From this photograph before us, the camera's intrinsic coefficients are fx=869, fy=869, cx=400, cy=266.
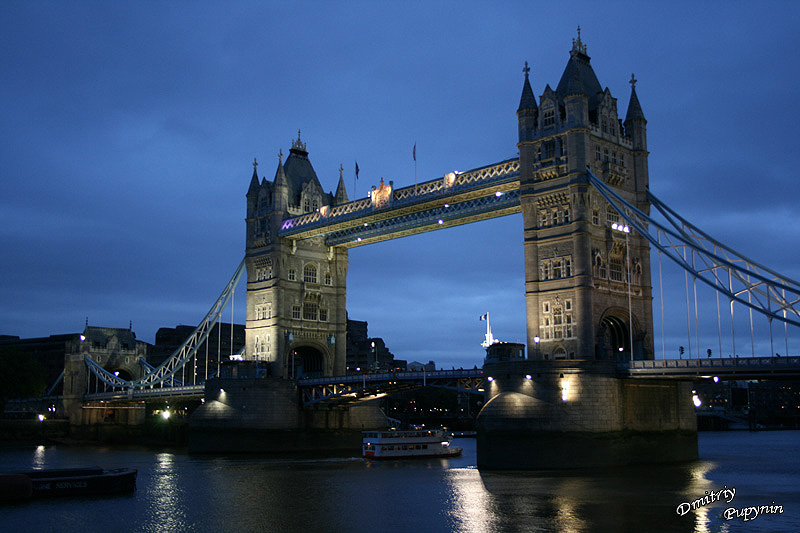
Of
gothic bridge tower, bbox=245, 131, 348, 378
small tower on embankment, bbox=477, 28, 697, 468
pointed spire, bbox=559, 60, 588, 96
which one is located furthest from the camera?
gothic bridge tower, bbox=245, 131, 348, 378

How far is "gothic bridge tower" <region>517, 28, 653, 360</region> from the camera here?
5788 centimetres

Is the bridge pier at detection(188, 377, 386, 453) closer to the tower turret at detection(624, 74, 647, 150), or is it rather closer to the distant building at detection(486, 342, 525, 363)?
the distant building at detection(486, 342, 525, 363)

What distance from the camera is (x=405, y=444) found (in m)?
72.1

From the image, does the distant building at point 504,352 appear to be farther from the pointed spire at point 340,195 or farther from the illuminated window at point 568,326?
the pointed spire at point 340,195

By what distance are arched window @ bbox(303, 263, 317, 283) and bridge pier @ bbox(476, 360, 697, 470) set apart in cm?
3178

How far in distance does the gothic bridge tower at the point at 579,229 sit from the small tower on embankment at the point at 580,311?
7cm

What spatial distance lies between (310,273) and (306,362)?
30.8 feet

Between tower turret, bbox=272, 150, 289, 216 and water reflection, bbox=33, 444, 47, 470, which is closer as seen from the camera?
water reflection, bbox=33, 444, 47, 470

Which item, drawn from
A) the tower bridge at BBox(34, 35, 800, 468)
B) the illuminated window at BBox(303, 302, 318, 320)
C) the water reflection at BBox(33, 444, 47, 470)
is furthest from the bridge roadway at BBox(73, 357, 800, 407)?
the water reflection at BBox(33, 444, 47, 470)

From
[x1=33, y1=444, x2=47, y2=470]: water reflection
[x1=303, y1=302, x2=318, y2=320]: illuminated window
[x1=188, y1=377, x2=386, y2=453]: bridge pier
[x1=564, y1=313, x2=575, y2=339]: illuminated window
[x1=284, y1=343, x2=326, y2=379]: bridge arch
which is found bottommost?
[x1=33, y1=444, x2=47, y2=470]: water reflection

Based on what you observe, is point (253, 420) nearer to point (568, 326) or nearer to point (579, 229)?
point (568, 326)

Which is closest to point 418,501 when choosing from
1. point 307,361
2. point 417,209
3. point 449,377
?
point 449,377

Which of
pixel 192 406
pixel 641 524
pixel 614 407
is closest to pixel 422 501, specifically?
pixel 641 524

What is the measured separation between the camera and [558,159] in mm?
59656
